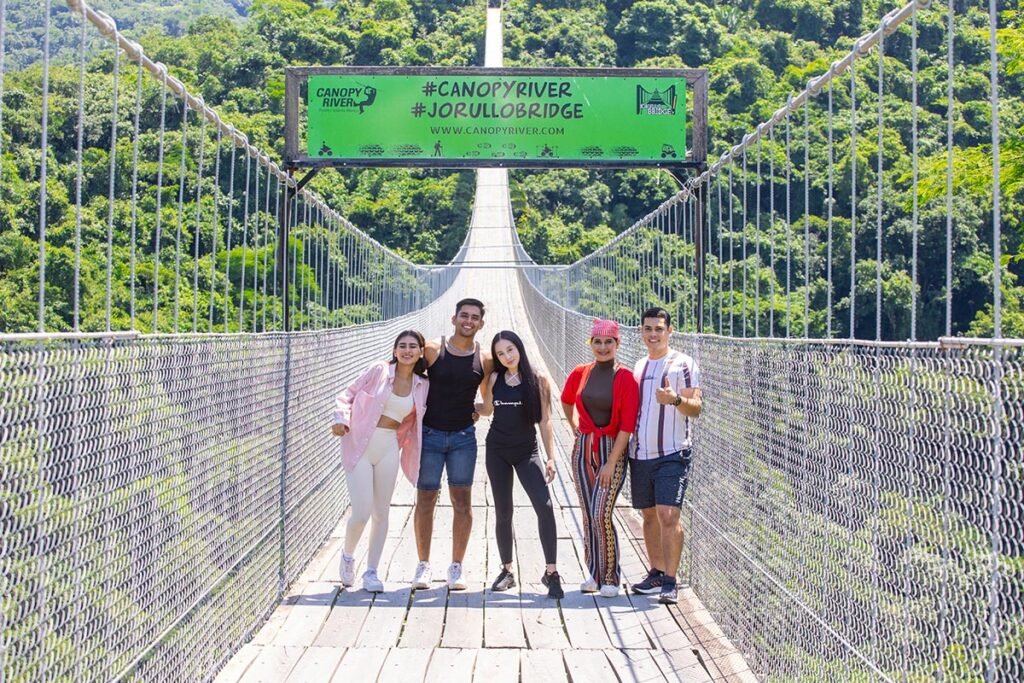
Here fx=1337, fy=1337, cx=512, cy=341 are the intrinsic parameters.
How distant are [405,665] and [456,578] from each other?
1.28m

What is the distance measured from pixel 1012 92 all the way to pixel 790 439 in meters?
33.8

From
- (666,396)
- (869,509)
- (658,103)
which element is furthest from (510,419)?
(658,103)

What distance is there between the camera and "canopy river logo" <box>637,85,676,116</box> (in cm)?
802

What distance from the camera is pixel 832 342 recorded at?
3.65m

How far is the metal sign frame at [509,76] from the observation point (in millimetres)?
7855

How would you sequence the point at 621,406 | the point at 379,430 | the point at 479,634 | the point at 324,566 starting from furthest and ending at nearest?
the point at 324,566 → the point at 379,430 → the point at 621,406 → the point at 479,634

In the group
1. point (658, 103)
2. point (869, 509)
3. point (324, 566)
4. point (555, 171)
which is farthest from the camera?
point (555, 171)

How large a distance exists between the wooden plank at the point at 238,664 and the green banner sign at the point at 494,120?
378cm

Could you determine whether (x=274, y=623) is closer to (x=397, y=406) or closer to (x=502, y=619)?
(x=502, y=619)

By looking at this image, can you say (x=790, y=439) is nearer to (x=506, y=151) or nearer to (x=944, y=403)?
(x=944, y=403)

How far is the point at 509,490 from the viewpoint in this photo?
237 inches

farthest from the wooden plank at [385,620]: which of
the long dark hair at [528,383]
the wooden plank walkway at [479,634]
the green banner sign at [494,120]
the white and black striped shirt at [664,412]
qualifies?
the green banner sign at [494,120]

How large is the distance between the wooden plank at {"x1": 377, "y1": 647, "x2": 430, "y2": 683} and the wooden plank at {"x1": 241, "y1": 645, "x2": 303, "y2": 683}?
331 millimetres

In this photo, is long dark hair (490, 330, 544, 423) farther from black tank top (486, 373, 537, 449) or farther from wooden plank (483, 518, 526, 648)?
wooden plank (483, 518, 526, 648)
